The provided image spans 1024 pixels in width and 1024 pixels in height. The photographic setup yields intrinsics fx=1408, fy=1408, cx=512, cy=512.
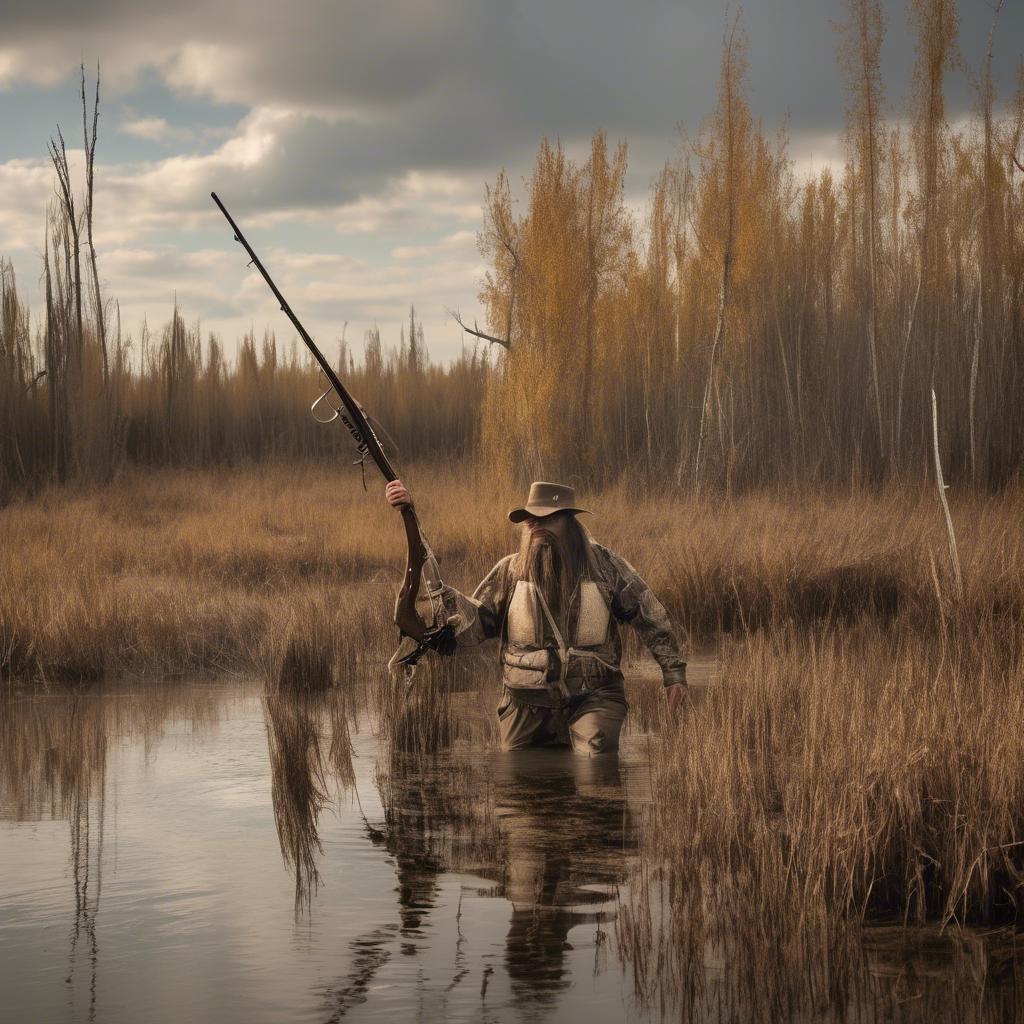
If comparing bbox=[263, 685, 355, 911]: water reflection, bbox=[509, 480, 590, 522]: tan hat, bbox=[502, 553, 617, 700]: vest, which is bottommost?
bbox=[263, 685, 355, 911]: water reflection

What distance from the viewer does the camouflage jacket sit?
247 inches

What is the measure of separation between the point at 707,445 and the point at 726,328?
2100 millimetres

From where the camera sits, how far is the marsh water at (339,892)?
3.61m

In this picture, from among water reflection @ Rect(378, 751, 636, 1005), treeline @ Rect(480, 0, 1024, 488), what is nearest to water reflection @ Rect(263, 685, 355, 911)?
water reflection @ Rect(378, 751, 636, 1005)

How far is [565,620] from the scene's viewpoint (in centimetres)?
625

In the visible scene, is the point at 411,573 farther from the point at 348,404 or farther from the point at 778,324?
the point at 778,324

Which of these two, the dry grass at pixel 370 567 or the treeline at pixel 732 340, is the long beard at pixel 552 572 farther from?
the treeline at pixel 732 340

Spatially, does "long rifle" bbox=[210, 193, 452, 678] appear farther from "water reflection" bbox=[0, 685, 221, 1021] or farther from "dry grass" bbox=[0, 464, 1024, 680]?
"dry grass" bbox=[0, 464, 1024, 680]

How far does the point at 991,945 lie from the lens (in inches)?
155

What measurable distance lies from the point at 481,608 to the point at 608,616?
57 cm

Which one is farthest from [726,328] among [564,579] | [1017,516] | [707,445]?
[564,579]

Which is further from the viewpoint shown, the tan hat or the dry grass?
the dry grass

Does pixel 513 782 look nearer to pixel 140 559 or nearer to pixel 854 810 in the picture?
pixel 854 810

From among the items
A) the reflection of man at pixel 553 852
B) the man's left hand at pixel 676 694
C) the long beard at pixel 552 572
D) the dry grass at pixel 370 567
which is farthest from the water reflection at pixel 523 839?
the dry grass at pixel 370 567
